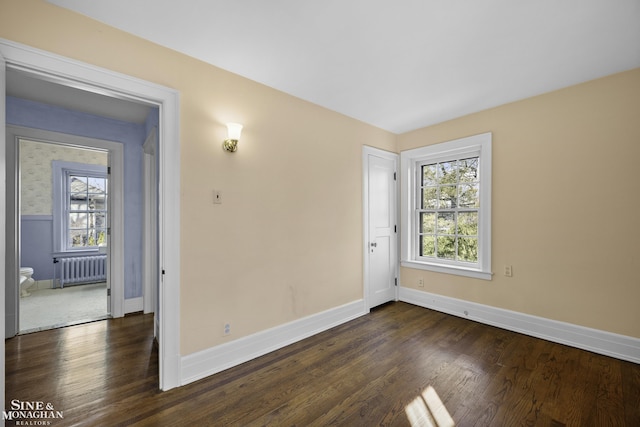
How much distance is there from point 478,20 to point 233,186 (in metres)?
2.20

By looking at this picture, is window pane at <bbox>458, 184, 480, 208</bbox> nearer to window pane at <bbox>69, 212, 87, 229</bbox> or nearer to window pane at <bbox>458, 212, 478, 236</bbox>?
window pane at <bbox>458, 212, 478, 236</bbox>

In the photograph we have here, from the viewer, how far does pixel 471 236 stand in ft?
11.6

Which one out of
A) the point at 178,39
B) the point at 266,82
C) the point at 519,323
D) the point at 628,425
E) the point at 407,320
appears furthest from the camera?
the point at 407,320

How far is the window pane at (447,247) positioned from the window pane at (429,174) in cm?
81

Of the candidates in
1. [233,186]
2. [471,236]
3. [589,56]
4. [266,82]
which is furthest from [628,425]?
[266,82]

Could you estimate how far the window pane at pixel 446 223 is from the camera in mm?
3721

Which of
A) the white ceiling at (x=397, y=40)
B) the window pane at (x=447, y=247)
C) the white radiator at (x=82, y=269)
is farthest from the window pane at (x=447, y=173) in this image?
the white radiator at (x=82, y=269)

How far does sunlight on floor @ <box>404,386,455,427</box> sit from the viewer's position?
5.67 feet

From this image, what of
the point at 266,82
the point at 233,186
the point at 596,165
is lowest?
the point at 233,186

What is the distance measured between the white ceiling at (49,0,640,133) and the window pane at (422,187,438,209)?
4.64 ft

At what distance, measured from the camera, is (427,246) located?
4.03 metres

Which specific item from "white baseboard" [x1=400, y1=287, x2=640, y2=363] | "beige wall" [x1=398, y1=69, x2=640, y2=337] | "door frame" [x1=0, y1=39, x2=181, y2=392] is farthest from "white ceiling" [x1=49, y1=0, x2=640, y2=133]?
"white baseboard" [x1=400, y1=287, x2=640, y2=363]

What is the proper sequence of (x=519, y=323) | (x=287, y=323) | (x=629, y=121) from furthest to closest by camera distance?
(x=519, y=323) → (x=287, y=323) → (x=629, y=121)

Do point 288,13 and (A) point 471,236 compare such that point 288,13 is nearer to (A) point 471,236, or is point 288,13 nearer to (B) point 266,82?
(B) point 266,82
